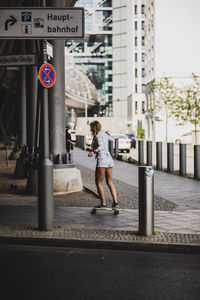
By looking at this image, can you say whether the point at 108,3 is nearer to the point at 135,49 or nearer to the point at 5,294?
the point at 135,49

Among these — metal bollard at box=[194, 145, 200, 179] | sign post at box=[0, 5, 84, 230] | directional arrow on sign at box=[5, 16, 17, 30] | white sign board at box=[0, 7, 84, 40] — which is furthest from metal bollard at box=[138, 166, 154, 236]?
metal bollard at box=[194, 145, 200, 179]

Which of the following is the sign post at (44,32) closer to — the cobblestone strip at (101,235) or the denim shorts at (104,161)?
the cobblestone strip at (101,235)

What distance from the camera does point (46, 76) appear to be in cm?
677

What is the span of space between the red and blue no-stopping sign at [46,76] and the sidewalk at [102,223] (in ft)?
6.65

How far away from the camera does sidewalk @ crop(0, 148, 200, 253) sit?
606 centimetres

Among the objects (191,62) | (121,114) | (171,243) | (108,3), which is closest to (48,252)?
(171,243)

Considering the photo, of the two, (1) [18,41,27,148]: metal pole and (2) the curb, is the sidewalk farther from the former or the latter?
(1) [18,41,27,148]: metal pole

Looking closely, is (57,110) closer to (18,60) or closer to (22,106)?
(18,60)

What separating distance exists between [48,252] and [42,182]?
1167mm

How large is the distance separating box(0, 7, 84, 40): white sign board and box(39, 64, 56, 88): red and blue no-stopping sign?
0.43 meters

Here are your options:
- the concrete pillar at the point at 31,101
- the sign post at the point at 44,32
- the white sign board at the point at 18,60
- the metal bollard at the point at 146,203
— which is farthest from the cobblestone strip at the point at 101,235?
the concrete pillar at the point at 31,101

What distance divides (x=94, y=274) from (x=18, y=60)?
3.99 metres

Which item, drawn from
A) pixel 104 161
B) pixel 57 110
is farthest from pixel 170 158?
pixel 104 161

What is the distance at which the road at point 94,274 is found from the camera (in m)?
4.29
